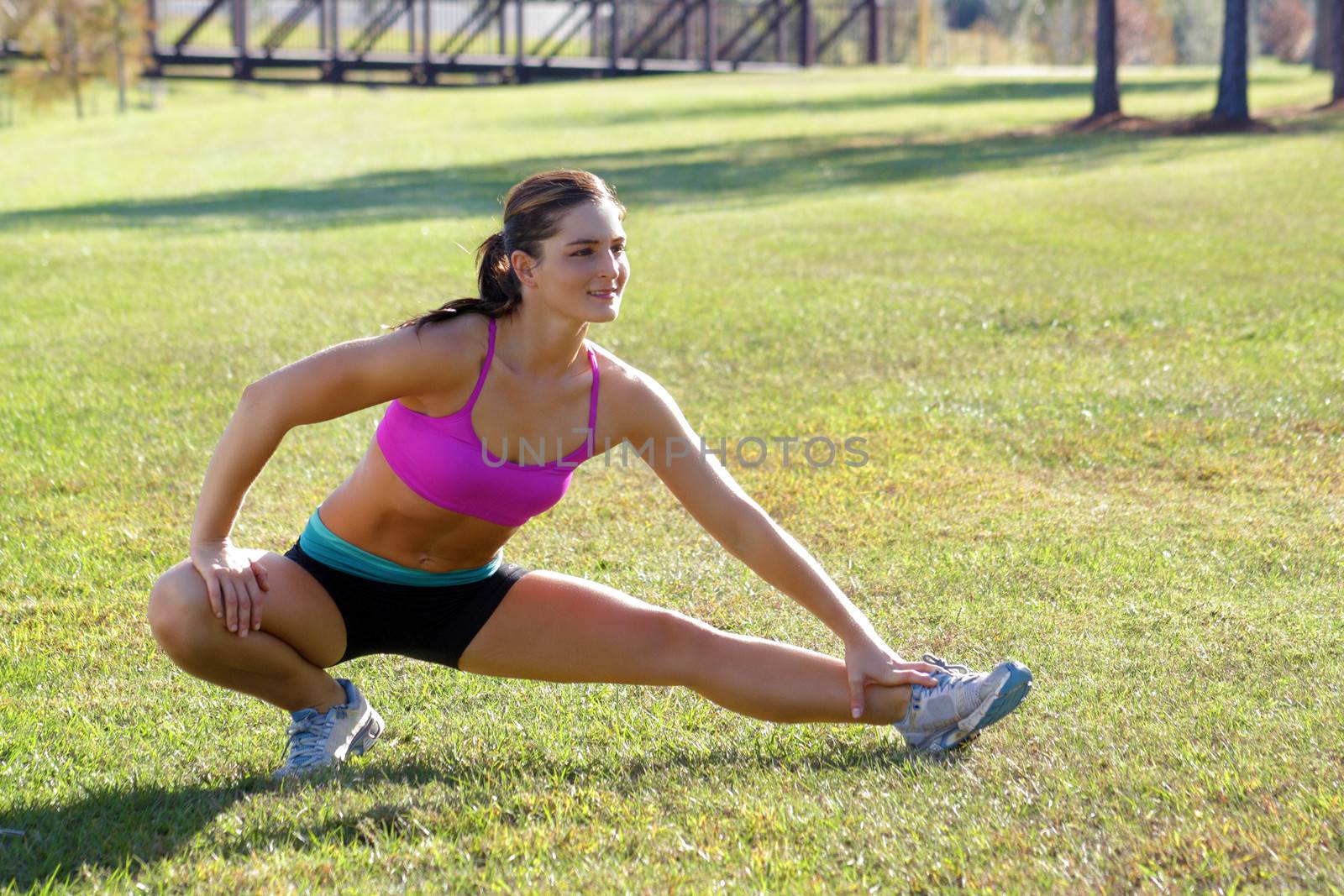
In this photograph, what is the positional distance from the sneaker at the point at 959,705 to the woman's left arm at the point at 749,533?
0.16 ft

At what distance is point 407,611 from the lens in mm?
3758

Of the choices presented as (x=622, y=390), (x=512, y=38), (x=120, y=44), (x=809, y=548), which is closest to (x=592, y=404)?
(x=622, y=390)

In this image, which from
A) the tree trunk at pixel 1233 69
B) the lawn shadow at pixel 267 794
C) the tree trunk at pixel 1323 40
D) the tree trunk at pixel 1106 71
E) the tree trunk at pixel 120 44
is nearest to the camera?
the lawn shadow at pixel 267 794

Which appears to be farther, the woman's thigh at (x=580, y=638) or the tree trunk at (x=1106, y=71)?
the tree trunk at (x=1106, y=71)

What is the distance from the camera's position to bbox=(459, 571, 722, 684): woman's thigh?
3.84 m

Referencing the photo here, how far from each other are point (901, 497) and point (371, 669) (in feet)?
8.38

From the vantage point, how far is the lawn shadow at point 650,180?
16.0 meters

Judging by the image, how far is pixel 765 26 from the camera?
160 feet

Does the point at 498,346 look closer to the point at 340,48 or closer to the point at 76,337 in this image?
the point at 76,337

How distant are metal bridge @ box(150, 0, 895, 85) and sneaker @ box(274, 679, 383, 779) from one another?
43.7m

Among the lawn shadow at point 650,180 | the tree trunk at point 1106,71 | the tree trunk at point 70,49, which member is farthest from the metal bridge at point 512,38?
the lawn shadow at point 650,180

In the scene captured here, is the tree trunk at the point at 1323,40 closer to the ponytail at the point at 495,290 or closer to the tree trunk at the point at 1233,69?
the tree trunk at the point at 1233,69

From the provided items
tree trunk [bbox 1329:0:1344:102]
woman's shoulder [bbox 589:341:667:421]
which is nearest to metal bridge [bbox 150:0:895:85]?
tree trunk [bbox 1329:0:1344:102]

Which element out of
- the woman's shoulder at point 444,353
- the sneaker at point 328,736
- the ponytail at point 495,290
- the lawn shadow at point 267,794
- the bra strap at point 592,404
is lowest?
the lawn shadow at point 267,794
